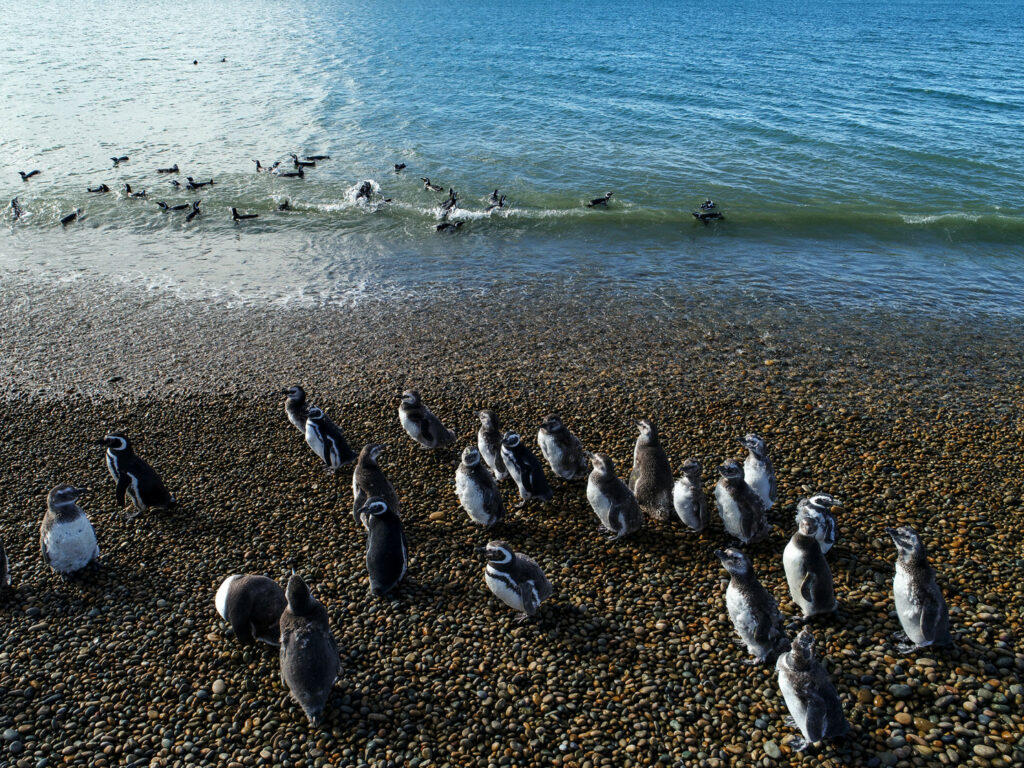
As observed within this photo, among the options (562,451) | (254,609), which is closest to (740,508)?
(562,451)

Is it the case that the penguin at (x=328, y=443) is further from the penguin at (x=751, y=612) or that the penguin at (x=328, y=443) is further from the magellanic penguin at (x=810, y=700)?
the magellanic penguin at (x=810, y=700)

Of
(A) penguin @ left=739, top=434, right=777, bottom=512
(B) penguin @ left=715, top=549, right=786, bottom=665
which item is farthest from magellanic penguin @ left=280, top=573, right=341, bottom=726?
(A) penguin @ left=739, top=434, right=777, bottom=512

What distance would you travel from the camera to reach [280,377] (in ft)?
45.5

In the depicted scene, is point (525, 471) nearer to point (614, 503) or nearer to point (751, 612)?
point (614, 503)

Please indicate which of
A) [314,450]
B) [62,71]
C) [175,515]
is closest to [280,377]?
[314,450]

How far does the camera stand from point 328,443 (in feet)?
35.0

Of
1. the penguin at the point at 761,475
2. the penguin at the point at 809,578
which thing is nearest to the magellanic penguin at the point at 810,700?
the penguin at the point at 809,578

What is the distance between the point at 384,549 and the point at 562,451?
124 inches

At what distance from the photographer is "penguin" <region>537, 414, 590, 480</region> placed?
33.6 ft

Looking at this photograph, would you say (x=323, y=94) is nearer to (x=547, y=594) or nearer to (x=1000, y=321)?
(x=1000, y=321)

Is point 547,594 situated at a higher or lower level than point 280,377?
higher

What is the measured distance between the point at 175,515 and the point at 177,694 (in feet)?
10.6

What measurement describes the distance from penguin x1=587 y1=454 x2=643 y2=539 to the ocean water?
10169 mm

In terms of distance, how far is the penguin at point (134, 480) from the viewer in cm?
977
